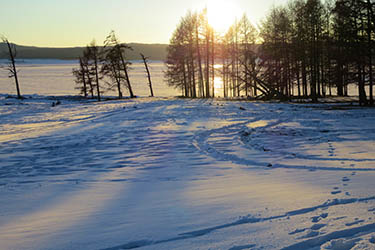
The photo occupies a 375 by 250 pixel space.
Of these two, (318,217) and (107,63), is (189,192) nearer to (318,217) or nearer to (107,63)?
(318,217)

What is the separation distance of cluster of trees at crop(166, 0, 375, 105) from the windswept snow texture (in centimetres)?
1247

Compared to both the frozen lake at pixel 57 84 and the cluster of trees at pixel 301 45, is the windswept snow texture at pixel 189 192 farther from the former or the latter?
the frozen lake at pixel 57 84

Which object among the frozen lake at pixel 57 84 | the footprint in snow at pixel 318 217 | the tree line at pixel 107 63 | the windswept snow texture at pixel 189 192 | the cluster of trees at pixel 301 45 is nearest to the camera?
the windswept snow texture at pixel 189 192

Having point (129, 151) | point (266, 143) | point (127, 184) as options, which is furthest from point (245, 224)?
point (266, 143)

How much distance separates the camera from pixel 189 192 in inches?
197

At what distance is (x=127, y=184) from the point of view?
5.69 meters

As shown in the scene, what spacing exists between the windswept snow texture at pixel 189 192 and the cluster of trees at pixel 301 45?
12.5m

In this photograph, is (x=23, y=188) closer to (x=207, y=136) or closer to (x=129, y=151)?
(x=129, y=151)

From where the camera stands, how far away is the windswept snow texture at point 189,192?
3.28 meters

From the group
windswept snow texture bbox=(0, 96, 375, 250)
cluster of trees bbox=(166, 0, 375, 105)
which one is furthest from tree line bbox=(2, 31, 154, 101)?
windswept snow texture bbox=(0, 96, 375, 250)

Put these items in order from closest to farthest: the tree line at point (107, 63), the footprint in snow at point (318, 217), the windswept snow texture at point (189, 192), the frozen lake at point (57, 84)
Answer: the windswept snow texture at point (189, 192) → the footprint in snow at point (318, 217) → the tree line at point (107, 63) → the frozen lake at point (57, 84)

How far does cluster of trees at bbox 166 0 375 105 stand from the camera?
66.5 ft

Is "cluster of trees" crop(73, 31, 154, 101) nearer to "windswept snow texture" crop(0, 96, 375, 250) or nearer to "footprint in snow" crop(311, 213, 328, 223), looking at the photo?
"windswept snow texture" crop(0, 96, 375, 250)

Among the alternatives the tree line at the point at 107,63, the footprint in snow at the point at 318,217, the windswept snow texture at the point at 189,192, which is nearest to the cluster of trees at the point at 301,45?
the tree line at the point at 107,63
